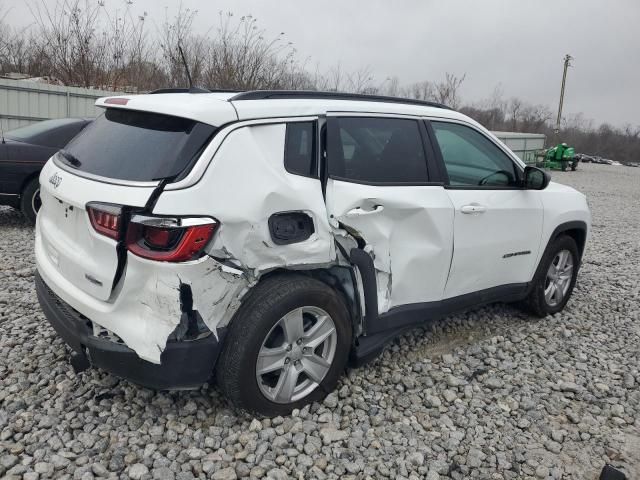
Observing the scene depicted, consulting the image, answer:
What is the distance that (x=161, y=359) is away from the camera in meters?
2.45

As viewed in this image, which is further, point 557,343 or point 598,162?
point 598,162

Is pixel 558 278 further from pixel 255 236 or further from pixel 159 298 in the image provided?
pixel 159 298

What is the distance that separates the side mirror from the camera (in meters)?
3.89

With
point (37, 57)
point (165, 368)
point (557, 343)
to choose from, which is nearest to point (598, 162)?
point (37, 57)

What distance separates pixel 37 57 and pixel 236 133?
50.3 ft

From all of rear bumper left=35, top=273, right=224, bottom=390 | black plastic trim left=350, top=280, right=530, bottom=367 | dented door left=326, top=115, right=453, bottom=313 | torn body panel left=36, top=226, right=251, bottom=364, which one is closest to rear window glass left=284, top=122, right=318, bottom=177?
dented door left=326, top=115, right=453, bottom=313

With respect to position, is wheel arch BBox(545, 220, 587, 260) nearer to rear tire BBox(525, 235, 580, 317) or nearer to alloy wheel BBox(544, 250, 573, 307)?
rear tire BBox(525, 235, 580, 317)

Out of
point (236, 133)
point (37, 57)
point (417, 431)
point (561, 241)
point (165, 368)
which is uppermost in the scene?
point (37, 57)

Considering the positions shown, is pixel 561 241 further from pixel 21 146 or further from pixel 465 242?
pixel 21 146

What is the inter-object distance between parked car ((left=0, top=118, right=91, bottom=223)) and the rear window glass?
497cm

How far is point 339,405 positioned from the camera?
3.09 metres

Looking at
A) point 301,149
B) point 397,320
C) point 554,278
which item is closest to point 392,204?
point 301,149

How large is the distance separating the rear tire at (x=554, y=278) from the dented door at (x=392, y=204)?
1380 mm

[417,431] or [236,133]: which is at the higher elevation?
[236,133]
